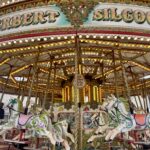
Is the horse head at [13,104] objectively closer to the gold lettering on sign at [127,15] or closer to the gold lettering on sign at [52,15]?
the gold lettering on sign at [52,15]

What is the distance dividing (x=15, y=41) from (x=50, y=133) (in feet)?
7.92

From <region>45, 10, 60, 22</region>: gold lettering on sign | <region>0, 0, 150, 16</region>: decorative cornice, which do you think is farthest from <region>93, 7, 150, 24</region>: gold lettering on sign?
<region>45, 10, 60, 22</region>: gold lettering on sign

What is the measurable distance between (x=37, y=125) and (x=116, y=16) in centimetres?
311

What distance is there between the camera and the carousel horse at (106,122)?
6.90 metres

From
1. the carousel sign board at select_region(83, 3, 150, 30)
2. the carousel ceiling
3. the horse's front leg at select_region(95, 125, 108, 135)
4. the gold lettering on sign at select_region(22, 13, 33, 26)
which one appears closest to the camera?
the carousel sign board at select_region(83, 3, 150, 30)

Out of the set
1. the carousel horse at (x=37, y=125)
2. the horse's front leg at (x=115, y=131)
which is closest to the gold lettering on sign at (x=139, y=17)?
the horse's front leg at (x=115, y=131)

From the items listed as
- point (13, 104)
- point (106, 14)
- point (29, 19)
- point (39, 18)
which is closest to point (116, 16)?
point (106, 14)

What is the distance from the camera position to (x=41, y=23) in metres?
6.99

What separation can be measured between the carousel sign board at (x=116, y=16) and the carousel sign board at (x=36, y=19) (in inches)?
24.9

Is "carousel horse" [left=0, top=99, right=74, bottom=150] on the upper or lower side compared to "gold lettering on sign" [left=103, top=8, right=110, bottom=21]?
lower

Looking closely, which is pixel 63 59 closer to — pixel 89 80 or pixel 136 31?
pixel 89 80

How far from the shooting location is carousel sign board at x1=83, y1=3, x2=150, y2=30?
22.2ft

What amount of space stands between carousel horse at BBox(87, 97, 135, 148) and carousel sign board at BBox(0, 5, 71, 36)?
2.17 meters

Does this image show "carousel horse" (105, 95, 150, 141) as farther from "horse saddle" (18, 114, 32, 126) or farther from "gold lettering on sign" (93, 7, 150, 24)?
"horse saddle" (18, 114, 32, 126)
